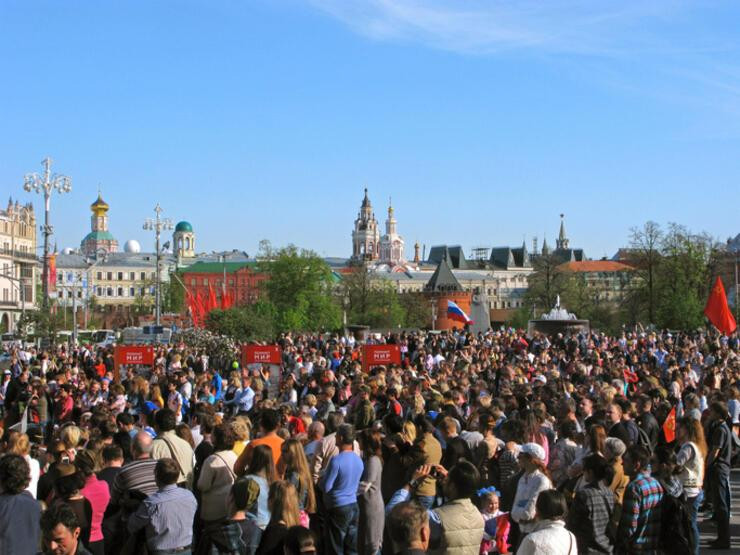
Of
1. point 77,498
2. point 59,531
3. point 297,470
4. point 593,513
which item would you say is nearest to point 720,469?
point 593,513

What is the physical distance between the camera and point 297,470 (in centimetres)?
854

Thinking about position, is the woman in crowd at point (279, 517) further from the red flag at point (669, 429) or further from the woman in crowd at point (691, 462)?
the red flag at point (669, 429)

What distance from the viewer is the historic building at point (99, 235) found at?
192m

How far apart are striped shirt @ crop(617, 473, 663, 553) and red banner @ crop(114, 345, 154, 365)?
16549mm

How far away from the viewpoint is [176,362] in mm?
23109

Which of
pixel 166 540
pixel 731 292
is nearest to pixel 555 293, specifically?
pixel 731 292

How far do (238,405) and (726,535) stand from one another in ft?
25.4

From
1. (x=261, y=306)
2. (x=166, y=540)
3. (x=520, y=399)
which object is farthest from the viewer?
(x=261, y=306)

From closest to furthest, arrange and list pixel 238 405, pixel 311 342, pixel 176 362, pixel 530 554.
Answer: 1. pixel 530 554
2. pixel 238 405
3. pixel 176 362
4. pixel 311 342

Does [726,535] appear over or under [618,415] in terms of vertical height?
under

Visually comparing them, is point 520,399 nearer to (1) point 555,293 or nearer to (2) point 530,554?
(2) point 530,554

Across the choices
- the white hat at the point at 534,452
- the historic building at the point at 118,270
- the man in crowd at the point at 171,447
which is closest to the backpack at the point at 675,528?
the white hat at the point at 534,452

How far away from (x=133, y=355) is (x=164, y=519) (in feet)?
53.2

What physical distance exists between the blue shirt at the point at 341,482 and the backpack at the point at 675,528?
2.46m
